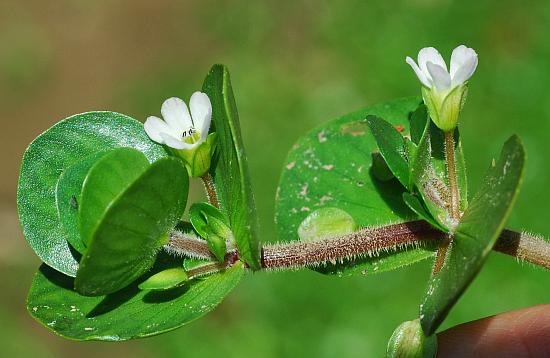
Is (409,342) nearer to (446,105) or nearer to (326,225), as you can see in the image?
(326,225)

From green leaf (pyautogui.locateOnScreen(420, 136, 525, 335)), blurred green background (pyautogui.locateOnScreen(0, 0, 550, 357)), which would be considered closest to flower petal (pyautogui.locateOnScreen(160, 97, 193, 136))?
green leaf (pyautogui.locateOnScreen(420, 136, 525, 335))

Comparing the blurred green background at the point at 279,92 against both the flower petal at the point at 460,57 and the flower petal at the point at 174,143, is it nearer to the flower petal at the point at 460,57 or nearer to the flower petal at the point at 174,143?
the flower petal at the point at 460,57

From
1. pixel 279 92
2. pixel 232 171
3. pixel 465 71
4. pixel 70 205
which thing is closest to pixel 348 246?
pixel 232 171

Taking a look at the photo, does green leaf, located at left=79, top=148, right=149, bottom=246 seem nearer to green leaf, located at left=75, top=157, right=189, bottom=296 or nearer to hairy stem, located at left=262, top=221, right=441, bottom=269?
green leaf, located at left=75, top=157, right=189, bottom=296

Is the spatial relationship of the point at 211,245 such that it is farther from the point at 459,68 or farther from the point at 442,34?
the point at 442,34

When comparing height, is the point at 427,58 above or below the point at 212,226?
above

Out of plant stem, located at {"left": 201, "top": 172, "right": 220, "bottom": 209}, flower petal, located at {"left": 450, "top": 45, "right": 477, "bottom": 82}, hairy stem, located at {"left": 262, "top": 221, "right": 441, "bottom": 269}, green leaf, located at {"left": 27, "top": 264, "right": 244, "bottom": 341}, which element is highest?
flower petal, located at {"left": 450, "top": 45, "right": 477, "bottom": 82}
